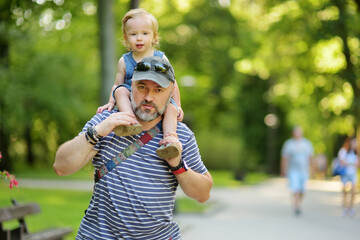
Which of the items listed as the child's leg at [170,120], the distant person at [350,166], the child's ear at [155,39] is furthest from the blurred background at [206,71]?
the distant person at [350,166]

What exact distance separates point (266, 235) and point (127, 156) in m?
8.03

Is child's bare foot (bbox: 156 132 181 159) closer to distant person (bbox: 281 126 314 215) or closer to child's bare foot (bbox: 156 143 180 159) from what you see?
child's bare foot (bbox: 156 143 180 159)

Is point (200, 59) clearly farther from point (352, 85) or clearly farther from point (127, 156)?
point (127, 156)

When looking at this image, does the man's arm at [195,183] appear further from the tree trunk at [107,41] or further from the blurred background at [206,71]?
the tree trunk at [107,41]

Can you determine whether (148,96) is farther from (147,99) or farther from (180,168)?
(180,168)

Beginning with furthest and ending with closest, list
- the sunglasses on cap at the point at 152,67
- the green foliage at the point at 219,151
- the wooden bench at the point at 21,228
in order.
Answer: the green foliage at the point at 219,151
the wooden bench at the point at 21,228
the sunglasses on cap at the point at 152,67

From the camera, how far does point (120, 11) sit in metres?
21.7

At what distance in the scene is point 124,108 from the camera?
310 cm

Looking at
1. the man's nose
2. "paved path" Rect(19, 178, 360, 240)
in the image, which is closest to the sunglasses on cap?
the man's nose

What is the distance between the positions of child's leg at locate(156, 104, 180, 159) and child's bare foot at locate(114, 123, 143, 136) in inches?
5.5

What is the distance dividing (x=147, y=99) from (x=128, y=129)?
19 centimetres

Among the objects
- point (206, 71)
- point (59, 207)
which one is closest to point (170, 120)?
point (59, 207)

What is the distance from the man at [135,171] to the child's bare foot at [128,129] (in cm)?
2

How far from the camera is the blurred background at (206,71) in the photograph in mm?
14815
